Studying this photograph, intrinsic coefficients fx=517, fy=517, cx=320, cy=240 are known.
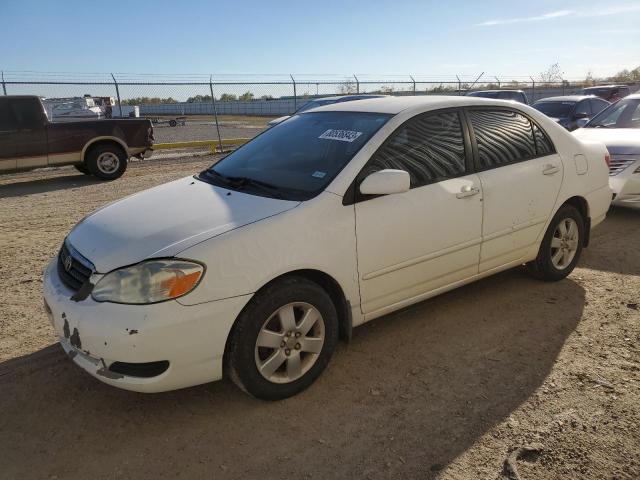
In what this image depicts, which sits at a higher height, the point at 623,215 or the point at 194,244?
the point at 194,244

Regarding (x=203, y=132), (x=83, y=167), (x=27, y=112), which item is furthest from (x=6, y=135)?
(x=203, y=132)

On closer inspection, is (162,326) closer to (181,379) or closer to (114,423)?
(181,379)

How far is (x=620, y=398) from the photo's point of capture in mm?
2941

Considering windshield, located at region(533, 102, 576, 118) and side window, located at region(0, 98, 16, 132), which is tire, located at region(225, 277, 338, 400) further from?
windshield, located at region(533, 102, 576, 118)

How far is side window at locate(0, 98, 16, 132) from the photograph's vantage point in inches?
386

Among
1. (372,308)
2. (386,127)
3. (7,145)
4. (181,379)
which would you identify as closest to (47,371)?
(181,379)

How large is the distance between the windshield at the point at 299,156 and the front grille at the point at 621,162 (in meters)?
4.37

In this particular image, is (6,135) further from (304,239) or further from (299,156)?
(304,239)

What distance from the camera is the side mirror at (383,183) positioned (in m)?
3.10

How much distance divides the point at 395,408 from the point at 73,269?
6.63 feet

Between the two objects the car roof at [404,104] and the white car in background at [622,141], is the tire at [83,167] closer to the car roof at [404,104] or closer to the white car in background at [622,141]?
the car roof at [404,104]

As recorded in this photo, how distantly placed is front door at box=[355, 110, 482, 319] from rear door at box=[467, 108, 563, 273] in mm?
128

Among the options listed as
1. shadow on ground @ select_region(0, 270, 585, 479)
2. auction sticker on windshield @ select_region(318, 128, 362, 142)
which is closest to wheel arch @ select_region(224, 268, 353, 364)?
shadow on ground @ select_region(0, 270, 585, 479)

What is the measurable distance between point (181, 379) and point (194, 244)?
0.70 meters
